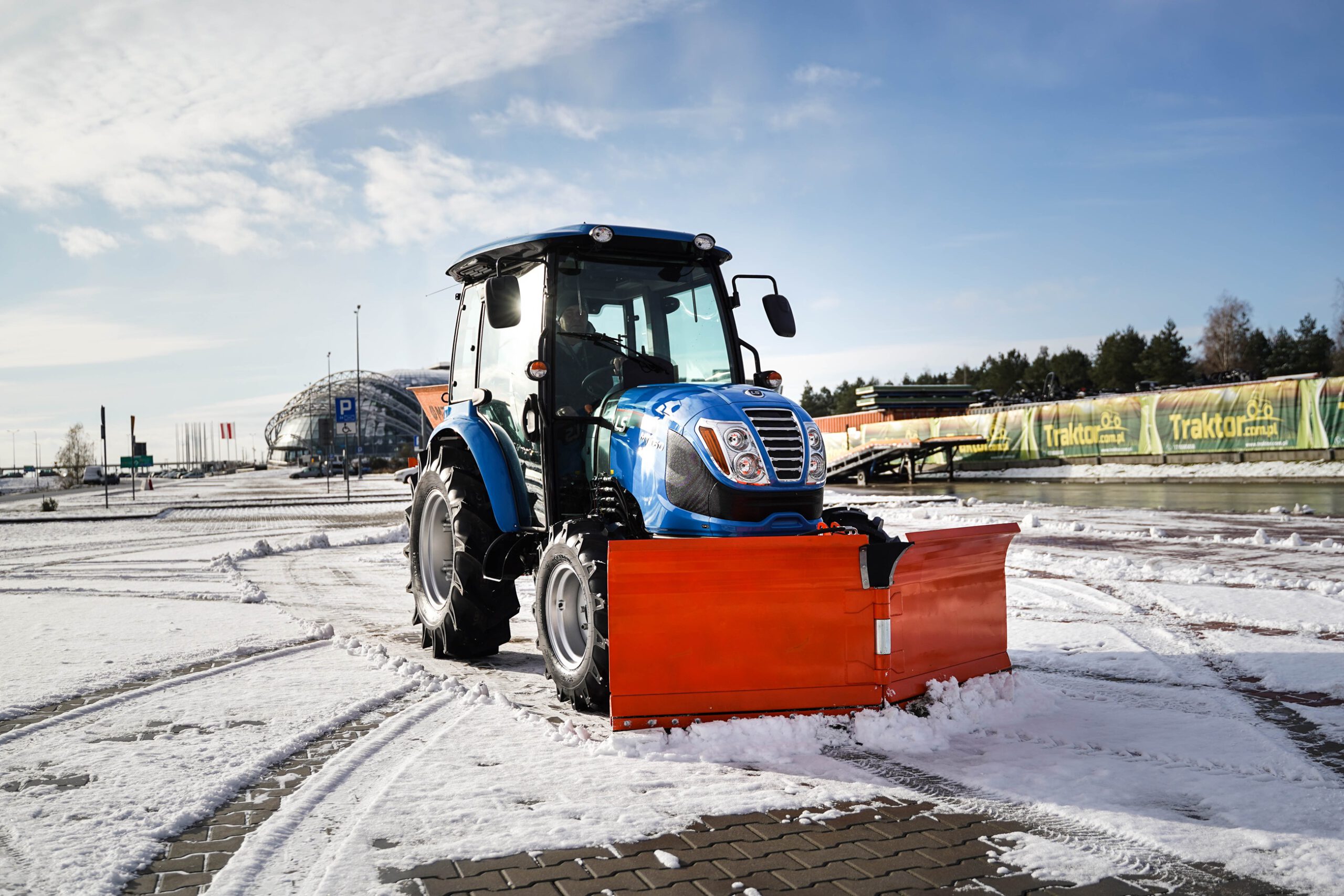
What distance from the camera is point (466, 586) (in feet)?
20.5

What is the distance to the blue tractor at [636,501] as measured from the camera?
14.7 feet

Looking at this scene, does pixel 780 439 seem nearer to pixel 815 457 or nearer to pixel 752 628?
pixel 815 457

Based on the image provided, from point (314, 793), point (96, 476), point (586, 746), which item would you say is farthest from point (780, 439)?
point (96, 476)

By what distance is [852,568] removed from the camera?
4613mm

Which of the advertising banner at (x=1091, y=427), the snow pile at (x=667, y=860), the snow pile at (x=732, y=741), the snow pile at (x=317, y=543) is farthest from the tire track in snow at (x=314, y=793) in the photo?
the advertising banner at (x=1091, y=427)

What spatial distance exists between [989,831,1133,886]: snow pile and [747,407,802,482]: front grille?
6.92 feet

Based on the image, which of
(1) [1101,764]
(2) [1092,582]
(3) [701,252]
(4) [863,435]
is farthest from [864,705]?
(4) [863,435]

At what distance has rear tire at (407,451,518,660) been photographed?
6262 millimetres

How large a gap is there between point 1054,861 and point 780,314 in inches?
141

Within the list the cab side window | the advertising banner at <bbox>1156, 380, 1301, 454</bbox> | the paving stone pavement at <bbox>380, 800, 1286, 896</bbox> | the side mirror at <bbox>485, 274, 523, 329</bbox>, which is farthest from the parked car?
the paving stone pavement at <bbox>380, 800, 1286, 896</bbox>

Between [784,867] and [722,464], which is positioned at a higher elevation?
[722,464]

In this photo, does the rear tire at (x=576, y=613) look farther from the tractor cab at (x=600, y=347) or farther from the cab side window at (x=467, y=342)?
the cab side window at (x=467, y=342)

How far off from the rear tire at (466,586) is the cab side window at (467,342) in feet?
1.92

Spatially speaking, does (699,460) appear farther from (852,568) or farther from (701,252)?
(701,252)
